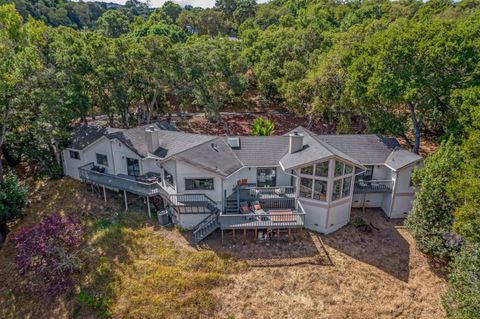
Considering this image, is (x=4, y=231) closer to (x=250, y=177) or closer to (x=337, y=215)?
(x=250, y=177)

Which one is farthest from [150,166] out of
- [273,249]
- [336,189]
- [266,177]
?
[336,189]

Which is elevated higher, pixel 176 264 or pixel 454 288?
pixel 454 288

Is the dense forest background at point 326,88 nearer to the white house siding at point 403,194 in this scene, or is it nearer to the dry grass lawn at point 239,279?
the white house siding at point 403,194

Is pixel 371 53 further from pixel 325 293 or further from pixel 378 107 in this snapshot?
pixel 325 293

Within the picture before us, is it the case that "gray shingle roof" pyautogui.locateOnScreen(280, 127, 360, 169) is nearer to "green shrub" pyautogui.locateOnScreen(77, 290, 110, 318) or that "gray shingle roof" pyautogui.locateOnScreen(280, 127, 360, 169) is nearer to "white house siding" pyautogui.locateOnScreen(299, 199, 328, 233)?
"white house siding" pyautogui.locateOnScreen(299, 199, 328, 233)

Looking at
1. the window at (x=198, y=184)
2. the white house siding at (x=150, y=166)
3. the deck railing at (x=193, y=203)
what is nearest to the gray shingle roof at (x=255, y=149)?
the white house siding at (x=150, y=166)

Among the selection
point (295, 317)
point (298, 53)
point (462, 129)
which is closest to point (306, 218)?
point (295, 317)
